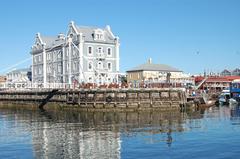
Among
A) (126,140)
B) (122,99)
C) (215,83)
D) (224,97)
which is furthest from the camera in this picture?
(215,83)

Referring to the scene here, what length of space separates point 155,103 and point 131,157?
3815 centimetres

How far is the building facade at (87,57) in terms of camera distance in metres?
90.4

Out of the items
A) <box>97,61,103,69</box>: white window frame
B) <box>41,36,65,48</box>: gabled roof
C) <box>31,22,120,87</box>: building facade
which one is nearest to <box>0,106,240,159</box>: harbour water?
<box>31,22,120,87</box>: building facade

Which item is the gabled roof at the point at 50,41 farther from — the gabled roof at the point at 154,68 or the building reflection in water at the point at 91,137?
the building reflection in water at the point at 91,137

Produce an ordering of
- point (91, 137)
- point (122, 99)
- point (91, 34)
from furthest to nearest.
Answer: point (91, 34)
point (122, 99)
point (91, 137)

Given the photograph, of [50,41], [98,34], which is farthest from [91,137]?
[50,41]

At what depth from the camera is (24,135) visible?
36.3m

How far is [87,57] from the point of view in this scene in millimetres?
91438

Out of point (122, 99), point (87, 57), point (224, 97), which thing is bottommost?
point (224, 97)

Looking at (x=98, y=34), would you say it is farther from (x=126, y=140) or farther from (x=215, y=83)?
(x=126, y=140)

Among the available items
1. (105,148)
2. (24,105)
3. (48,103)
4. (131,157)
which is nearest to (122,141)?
(105,148)

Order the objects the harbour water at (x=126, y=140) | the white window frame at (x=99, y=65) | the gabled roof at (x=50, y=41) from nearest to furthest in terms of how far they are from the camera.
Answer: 1. the harbour water at (x=126, y=140)
2. the white window frame at (x=99, y=65)
3. the gabled roof at (x=50, y=41)

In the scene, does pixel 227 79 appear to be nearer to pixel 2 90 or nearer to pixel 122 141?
pixel 2 90

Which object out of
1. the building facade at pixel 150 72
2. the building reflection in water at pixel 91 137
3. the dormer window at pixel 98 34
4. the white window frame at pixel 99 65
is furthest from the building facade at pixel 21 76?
the building reflection in water at pixel 91 137
